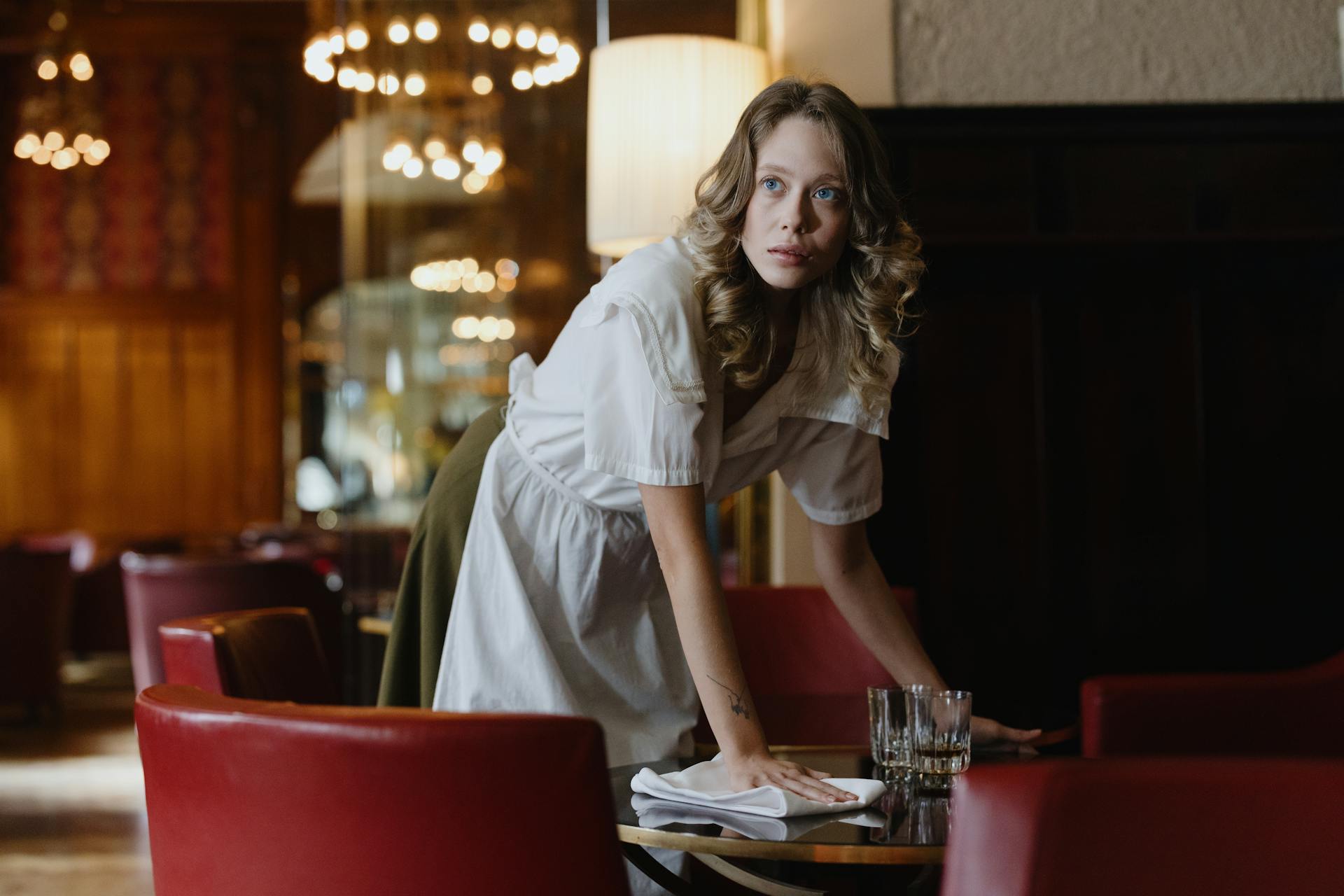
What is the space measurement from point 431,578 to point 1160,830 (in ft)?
3.77

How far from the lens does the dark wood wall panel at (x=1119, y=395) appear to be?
296 cm

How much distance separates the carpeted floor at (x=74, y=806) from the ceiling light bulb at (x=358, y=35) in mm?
2789

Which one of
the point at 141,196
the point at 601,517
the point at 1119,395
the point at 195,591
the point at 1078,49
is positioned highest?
the point at 141,196

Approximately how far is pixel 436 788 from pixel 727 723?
0.44 metres

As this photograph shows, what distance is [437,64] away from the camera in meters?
4.78

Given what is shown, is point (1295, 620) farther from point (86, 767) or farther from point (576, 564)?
point (86, 767)

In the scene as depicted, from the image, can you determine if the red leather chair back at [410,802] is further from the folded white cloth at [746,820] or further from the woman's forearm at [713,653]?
the woman's forearm at [713,653]

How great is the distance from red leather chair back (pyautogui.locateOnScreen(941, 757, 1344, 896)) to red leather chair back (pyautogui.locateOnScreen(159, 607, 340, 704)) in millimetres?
961

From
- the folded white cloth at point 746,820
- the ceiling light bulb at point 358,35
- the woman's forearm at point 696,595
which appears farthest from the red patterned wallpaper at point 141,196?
the folded white cloth at point 746,820

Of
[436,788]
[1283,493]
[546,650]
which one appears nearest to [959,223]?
[1283,493]

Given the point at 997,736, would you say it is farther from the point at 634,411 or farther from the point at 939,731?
the point at 634,411

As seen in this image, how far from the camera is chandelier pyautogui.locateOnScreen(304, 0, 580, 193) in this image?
15.1 feet

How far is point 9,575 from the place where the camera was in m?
5.52

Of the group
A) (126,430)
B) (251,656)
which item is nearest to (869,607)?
(251,656)
